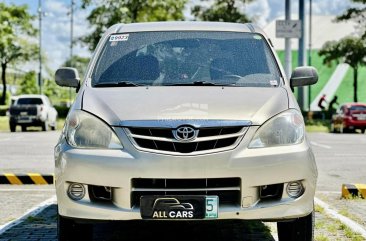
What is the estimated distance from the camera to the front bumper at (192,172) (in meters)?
5.13

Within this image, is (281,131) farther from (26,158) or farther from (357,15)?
(357,15)

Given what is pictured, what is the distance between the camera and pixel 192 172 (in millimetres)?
5133

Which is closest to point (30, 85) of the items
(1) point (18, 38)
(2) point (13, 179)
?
(1) point (18, 38)

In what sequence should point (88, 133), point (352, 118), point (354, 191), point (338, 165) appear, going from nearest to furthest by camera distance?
point (88, 133) < point (354, 191) < point (338, 165) < point (352, 118)

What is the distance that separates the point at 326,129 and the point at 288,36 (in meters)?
4.74

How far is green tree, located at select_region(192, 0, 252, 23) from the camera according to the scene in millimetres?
55469

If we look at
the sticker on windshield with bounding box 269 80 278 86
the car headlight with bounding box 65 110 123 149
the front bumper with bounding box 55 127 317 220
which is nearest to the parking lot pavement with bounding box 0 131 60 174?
the sticker on windshield with bounding box 269 80 278 86

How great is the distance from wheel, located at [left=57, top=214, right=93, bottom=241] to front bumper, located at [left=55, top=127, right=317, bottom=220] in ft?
0.89

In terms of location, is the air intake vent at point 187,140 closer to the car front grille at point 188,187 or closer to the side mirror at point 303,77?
the car front grille at point 188,187

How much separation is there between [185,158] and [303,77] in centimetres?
185

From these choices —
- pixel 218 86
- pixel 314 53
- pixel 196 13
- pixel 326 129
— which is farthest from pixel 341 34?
pixel 218 86

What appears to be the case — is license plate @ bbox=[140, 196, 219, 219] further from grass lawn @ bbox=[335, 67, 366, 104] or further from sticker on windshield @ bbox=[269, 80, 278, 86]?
grass lawn @ bbox=[335, 67, 366, 104]

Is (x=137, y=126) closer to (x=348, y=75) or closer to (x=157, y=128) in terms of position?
(x=157, y=128)

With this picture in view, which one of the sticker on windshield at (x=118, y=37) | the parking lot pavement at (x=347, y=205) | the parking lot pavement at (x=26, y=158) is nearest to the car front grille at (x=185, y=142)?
the sticker on windshield at (x=118, y=37)
